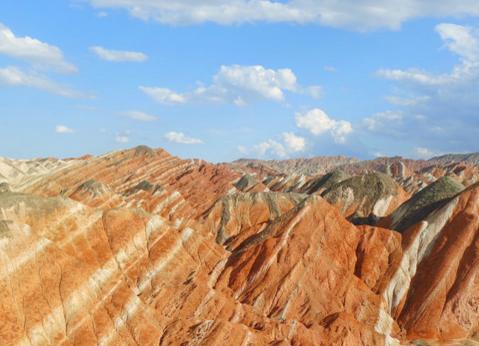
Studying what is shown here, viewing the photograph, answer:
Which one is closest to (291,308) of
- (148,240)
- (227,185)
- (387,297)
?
(387,297)

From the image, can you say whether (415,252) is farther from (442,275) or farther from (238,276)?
(238,276)

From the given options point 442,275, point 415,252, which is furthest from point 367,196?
point 442,275

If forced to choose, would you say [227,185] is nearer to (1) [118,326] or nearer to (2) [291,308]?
(2) [291,308]

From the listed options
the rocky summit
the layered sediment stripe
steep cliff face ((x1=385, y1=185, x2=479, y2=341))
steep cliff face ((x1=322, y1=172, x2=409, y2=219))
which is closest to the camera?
the rocky summit

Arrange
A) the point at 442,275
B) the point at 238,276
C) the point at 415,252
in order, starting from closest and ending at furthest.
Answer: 1. the point at 442,275
2. the point at 238,276
3. the point at 415,252

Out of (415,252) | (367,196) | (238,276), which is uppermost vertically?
(367,196)

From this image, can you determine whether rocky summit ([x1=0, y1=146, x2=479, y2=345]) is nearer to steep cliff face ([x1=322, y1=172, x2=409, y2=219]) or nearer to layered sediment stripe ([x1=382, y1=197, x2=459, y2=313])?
layered sediment stripe ([x1=382, y1=197, x2=459, y2=313])

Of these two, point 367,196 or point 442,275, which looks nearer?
point 442,275

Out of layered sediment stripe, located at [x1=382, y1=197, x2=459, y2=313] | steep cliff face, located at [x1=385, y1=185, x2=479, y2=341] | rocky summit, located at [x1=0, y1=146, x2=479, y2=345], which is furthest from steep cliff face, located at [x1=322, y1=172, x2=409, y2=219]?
steep cliff face, located at [x1=385, y1=185, x2=479, y2=341]
